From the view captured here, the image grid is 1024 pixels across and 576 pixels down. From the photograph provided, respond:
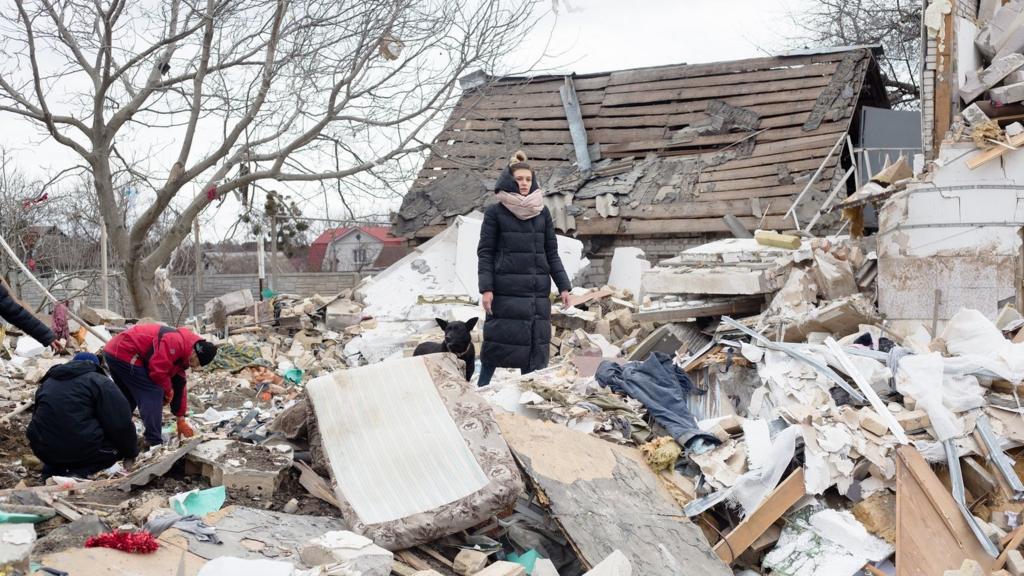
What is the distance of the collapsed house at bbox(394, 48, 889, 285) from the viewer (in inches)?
552

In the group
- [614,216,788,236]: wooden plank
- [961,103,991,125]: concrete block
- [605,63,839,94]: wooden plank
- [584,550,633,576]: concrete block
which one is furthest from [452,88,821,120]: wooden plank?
[584,550,633,576]: concrete block

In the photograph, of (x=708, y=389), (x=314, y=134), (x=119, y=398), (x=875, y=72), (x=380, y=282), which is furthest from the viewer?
(x=875, y=72)

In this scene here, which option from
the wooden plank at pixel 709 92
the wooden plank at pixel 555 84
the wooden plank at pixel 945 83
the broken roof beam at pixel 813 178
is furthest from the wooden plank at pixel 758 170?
the wooden plank at pixel 945 83

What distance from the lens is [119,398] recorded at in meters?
4.82

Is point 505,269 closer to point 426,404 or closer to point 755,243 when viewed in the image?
point 426,404

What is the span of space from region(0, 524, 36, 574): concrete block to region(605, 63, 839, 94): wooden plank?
14.1 meters

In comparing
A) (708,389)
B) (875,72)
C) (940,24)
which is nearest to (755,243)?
(940,24)

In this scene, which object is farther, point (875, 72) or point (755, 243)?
point (875, 72)

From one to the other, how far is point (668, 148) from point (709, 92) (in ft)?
4.15

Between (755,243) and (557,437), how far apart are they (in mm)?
5196

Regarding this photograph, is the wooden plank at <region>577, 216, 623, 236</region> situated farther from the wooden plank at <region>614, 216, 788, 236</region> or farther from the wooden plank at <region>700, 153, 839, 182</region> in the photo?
the wooden plank at <region>700, 153, 839, 182</region>

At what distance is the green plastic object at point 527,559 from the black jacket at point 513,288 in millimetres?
2403

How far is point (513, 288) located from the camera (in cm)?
614

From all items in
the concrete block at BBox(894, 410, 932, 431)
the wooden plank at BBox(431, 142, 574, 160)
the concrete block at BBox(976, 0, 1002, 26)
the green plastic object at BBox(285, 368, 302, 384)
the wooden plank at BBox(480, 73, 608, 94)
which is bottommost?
the green plastic object at BBox(285, 368, 302, 384)
